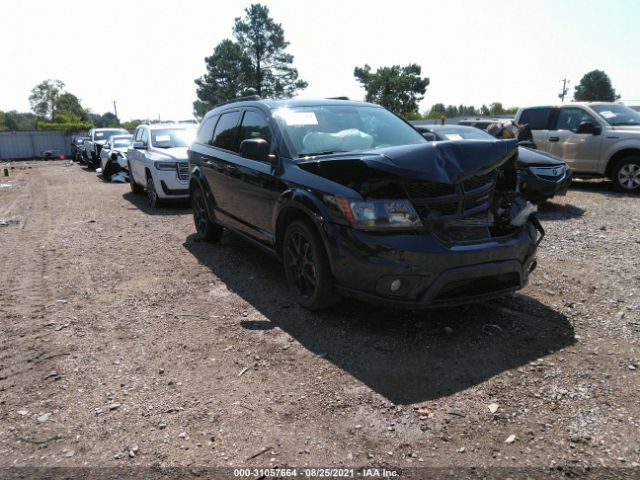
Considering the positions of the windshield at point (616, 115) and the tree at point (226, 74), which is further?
the tree at point (226, 74)

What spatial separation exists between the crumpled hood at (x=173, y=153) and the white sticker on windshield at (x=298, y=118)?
17.7 feet

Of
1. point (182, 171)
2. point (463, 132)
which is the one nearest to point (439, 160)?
point (463, 132)

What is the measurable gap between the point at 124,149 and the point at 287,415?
643 inches

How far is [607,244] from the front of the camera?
6.42 meters

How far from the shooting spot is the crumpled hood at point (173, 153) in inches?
389

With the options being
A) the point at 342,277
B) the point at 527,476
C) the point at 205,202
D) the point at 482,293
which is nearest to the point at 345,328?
the point at 342,277

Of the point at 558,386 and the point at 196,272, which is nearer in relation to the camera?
the point at 558,386

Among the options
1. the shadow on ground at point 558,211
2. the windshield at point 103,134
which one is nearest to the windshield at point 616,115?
the shadow on ground at point 558,211

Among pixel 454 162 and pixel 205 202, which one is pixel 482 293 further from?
pixel 205 202

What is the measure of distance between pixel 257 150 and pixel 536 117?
30.8ft

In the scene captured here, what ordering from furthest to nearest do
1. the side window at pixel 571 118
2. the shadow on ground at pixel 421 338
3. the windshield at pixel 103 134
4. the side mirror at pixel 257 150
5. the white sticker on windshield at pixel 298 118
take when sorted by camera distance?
the windshield at pixel 103 134, the side window at pixel 571 118, the white sticker on windshield at pixel 298 118, the side mirror at pixel 257 150, the shadow on ground at pixel 421 338

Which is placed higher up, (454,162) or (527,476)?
(454,162)

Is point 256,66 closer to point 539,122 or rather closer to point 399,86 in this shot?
point 399,86

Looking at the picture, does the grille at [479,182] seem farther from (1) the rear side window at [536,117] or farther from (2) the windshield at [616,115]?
(1) the rear side window at [536,117]
